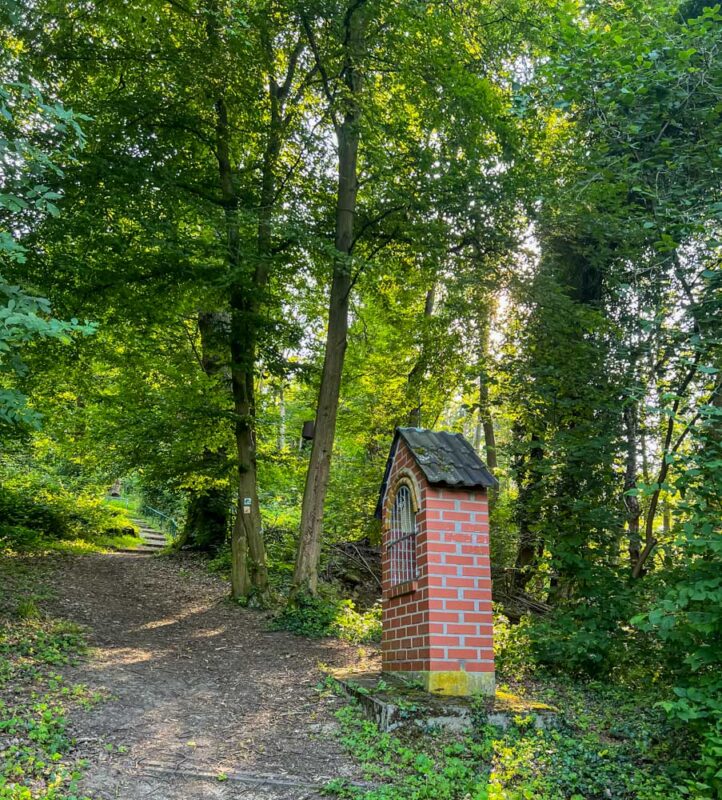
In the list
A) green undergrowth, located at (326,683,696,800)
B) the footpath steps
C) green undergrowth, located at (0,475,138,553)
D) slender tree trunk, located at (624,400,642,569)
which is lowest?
the footpath steps

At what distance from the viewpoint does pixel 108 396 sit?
10164 millimetres

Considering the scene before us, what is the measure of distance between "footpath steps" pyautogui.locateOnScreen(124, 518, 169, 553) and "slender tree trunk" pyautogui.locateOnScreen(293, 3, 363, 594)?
308 inches

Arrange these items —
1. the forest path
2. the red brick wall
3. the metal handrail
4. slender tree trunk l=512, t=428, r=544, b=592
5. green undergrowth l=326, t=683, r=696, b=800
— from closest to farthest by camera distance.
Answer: green undergrowth l=326, t=683, r=696, b=800
the forest path
the red brick wall
slender tree trunk l=512, t=428, r=544, b=592
the metal handrail

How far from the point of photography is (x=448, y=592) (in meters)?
4.82

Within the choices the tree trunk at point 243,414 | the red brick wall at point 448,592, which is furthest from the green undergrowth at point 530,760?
the tree trunk at point 243,414

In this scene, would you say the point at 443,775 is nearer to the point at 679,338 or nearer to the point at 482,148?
Result: the point at 679,338

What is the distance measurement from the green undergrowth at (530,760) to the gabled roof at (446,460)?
1.75m

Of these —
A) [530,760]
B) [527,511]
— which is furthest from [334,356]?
[530,760]

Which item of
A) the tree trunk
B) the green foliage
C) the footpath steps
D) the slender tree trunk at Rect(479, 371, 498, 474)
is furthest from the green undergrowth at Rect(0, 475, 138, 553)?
the slender tree trunk at Rect(479, 371, 498, 474)

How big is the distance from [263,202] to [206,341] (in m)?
2.48

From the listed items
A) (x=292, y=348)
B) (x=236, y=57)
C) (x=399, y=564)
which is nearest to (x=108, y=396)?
(x=292, y=348)

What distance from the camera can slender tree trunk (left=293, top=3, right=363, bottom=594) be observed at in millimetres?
8617

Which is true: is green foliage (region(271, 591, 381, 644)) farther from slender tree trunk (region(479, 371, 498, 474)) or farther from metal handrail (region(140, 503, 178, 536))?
metal handrail (region(140, 503, 178, 536))

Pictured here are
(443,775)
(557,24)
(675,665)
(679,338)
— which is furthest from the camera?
(557,24)
